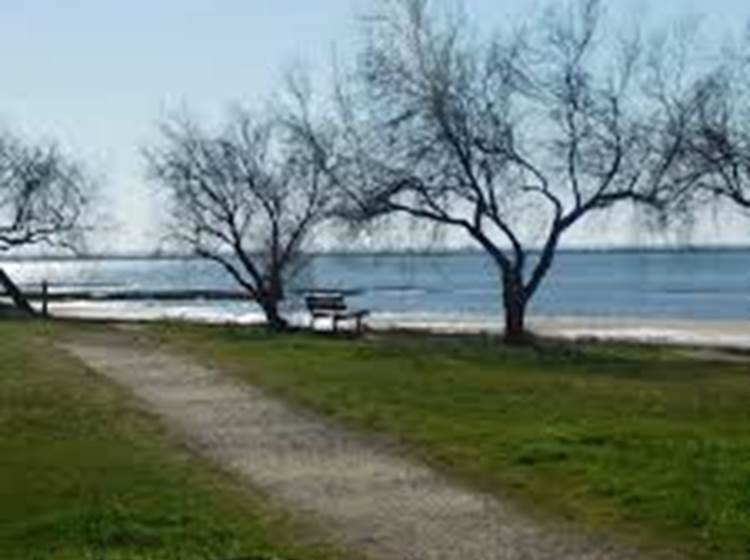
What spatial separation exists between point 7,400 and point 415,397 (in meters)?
4.83

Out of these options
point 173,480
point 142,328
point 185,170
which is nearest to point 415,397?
point 173,480

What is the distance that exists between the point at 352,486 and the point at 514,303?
2331 cm

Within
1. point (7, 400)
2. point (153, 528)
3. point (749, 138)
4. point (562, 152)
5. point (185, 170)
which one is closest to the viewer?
point (153, 528)

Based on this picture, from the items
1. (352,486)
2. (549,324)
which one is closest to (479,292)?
(549,324)

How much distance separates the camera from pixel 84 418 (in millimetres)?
20094

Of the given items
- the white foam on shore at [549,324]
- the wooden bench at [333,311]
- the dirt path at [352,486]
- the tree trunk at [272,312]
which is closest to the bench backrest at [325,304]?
the wooden bench at [333,311]

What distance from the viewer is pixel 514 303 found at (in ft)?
124

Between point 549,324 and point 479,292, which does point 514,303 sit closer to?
point 549,324

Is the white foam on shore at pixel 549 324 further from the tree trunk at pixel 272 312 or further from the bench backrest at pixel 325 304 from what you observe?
the bench backrest at pixel 325 304

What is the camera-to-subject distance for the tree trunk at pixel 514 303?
37531 mm

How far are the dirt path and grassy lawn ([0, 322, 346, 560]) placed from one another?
0.36m

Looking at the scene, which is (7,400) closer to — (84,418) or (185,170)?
(84,418)

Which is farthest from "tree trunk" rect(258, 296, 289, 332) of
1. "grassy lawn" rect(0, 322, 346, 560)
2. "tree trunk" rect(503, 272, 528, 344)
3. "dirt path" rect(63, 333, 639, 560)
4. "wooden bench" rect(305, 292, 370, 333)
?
"grassy lawn" rect(0, 322, 346, 560)

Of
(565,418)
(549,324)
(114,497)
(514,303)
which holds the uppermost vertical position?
(514,303)
